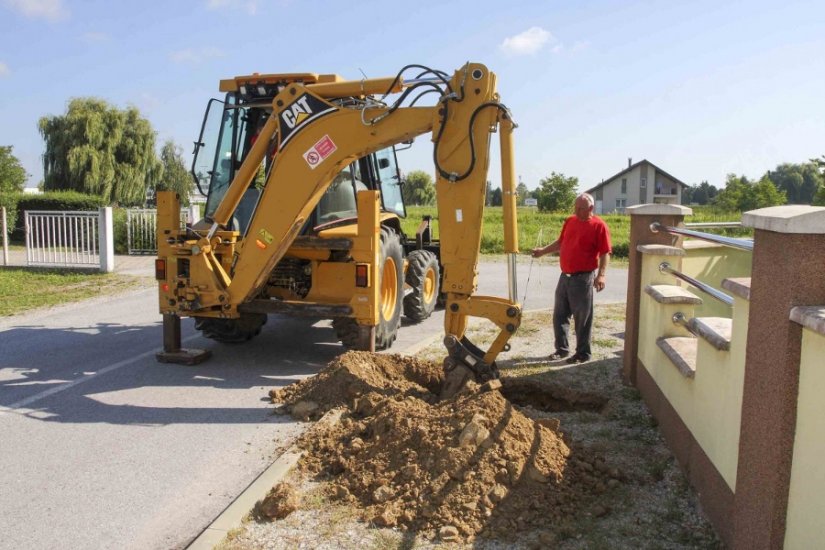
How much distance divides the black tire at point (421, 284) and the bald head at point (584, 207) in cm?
280

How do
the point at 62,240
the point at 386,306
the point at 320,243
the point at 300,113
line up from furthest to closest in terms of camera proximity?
the point at 62,240
the point at 386,306
the point at 320,243
the point at 300,113

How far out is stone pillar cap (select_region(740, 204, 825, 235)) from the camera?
2543 mm

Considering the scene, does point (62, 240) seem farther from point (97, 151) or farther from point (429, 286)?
point (97, 151)

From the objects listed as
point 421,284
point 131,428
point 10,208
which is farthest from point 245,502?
point 10,208

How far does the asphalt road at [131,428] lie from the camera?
13.0 ft

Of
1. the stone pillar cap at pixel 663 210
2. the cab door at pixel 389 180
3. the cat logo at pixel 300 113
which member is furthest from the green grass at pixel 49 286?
the stone pillar cap at pixel 663 210

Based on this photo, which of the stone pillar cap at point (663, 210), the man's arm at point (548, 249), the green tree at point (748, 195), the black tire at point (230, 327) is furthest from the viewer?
the green tree at point (748, 195)

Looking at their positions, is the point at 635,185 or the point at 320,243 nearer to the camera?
the point at 320,243

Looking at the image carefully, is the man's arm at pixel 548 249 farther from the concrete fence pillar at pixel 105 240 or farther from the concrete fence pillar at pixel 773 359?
the concrete fence pillar at pixel 105 240

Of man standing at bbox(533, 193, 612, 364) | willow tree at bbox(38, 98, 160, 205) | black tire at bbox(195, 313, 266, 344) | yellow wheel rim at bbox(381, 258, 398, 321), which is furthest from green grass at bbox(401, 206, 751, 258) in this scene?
willow tree at bbox(38, 98, 160, 205)

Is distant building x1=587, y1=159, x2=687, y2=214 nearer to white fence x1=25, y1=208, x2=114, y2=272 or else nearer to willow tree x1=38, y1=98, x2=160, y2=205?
willow tree x1=38, y1=98, x2=160, y2=205

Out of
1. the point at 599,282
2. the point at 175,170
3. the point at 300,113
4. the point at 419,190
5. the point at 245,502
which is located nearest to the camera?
the point at 245,502

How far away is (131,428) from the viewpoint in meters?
5.43

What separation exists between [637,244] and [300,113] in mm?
3530
